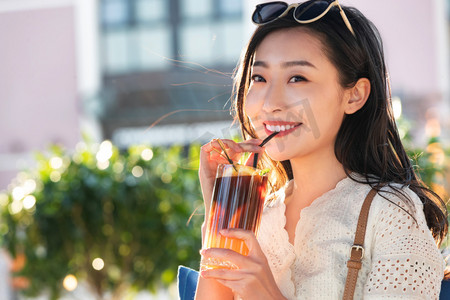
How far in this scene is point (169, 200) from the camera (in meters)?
2.96

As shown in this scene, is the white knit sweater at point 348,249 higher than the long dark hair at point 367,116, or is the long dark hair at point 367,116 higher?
the long dark hair at point 367,116

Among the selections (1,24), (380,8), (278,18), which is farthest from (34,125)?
(278,18)

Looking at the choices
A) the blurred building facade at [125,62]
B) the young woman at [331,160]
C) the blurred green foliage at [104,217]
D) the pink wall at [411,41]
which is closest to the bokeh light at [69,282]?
the blurred green foliage at [104,217]

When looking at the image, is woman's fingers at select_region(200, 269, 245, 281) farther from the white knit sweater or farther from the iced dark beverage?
the white knit sweater

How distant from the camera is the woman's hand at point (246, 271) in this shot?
103 cm

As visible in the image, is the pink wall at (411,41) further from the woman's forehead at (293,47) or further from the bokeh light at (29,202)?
the woman's forehead at (293,47)

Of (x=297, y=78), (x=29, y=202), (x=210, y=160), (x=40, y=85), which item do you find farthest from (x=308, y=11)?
(x=40, y=85)

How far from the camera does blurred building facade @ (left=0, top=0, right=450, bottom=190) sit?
41.8 ft

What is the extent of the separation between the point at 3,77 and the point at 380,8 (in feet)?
27.2

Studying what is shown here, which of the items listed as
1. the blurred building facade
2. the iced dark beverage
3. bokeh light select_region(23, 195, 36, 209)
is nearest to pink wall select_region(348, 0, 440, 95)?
the blurred building facade

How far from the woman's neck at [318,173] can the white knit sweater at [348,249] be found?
3 centimetres

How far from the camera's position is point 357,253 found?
1116 millimetres

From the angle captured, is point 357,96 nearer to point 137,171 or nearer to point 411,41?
point 137,171

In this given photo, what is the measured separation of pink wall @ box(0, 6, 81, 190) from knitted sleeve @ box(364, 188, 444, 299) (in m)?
13.4
